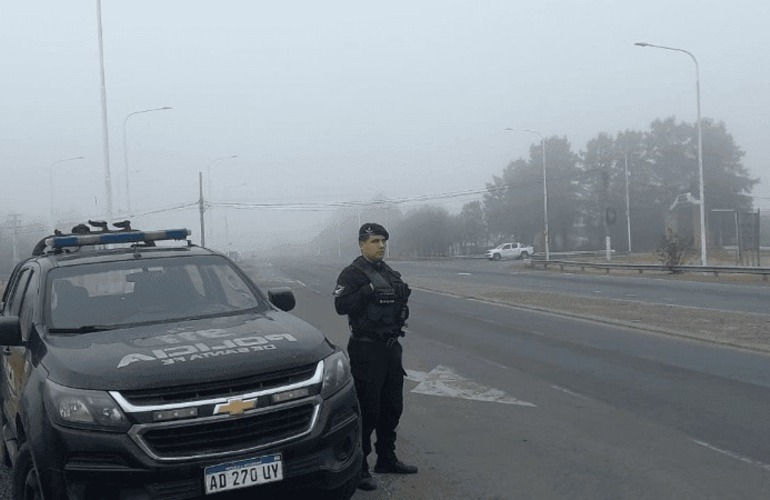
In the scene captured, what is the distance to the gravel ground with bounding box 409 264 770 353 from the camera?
45.5 feet

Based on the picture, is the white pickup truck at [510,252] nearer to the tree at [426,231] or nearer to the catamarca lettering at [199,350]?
the tree at [426,231]

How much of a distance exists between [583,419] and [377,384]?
292cm

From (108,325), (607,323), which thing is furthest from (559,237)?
(108,325)

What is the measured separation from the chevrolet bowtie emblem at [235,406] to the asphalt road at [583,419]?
1751 mm

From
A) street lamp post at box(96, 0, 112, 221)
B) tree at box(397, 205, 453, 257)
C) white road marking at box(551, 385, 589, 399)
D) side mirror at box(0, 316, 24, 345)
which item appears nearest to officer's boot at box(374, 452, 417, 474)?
side mirror at box(0, 316, 24, 345)

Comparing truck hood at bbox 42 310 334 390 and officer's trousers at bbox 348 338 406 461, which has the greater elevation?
truck hood at bbox 42 310 334 390

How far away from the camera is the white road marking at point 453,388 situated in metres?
9.34

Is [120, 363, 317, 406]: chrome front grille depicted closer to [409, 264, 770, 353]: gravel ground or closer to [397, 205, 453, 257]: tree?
[409, 264, 770, 353]: gravel ground

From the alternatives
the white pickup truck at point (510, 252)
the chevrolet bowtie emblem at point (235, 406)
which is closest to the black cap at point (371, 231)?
the chevrolet bowtie emblem at point (235, 406)

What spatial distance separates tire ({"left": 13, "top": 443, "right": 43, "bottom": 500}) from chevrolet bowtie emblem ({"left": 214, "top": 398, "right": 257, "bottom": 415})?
1123 mm

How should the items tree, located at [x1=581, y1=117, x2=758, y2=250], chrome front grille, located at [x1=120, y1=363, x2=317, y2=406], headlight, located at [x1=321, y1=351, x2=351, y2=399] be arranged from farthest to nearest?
tree, located at [x1=581, y1=117, x2=758, y2=250] < headlight, located at [x1=321, y1=351, x2=351, y2=399] < chrome front grille, located at [x1=120, y1=363, x2=317, y2=406]

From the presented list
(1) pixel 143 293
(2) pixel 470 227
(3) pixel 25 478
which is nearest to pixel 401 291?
(1) pixel 143 293

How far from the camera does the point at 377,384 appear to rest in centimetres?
606

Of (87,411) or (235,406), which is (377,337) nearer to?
(235,406)
